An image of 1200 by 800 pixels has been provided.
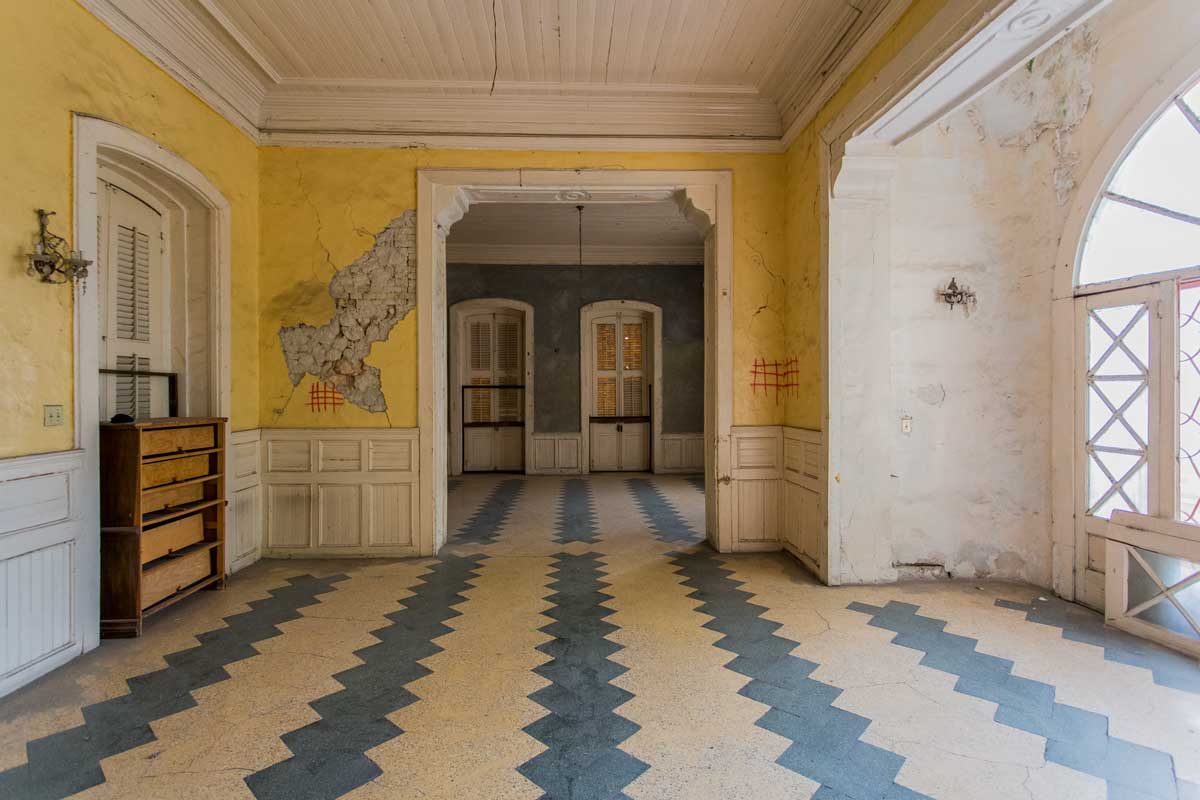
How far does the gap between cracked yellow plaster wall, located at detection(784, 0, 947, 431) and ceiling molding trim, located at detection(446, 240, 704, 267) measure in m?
4.31

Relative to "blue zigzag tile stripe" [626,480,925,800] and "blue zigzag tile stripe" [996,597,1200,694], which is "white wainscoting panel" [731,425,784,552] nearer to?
"blue zigzag tile stripe" [626,480,925,800]

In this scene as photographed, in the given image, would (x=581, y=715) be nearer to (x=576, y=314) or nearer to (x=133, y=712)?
(x=133, y=712)

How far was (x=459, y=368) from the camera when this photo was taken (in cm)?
906

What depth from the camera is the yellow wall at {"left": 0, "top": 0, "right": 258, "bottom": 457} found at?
2.48 m

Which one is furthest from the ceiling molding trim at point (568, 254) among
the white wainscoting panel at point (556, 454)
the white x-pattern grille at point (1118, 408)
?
the white x-pattern grille at point (1118, 408)

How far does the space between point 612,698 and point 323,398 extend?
3.23m

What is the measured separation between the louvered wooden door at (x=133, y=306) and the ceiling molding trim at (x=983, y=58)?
4.45 metres

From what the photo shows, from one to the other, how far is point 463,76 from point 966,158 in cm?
351

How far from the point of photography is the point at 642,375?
9289 millimetres

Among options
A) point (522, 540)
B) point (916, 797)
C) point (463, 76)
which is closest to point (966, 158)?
point (463, 76)

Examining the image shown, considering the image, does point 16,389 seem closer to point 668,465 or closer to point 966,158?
point 966,158

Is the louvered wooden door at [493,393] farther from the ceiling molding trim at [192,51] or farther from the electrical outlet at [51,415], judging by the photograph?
the electrical outlet at [51,415]

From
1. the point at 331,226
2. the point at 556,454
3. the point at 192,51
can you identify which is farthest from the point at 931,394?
the point at 556,454

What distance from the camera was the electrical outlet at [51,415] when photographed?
265 centimetres
